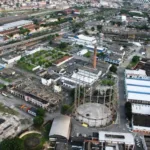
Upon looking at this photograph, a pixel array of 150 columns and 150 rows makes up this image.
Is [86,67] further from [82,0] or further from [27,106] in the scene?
[82,0]

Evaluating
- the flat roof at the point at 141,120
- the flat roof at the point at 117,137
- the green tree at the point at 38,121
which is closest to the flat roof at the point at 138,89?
the flat roof at the point at 141,120

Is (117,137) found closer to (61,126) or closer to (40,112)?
(61,126)

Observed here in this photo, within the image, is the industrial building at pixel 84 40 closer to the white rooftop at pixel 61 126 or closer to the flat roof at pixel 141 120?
the flat roof at pixel 141 120

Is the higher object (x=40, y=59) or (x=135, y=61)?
(x=40, y=59)

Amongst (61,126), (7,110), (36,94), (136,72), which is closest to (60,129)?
(61,126)

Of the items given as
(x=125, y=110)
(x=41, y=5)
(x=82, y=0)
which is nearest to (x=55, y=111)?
(x=125, y=110)

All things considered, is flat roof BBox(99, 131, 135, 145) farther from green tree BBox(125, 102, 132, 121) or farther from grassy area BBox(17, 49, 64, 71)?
grassy area BBox(17, 49, 64, 71)
